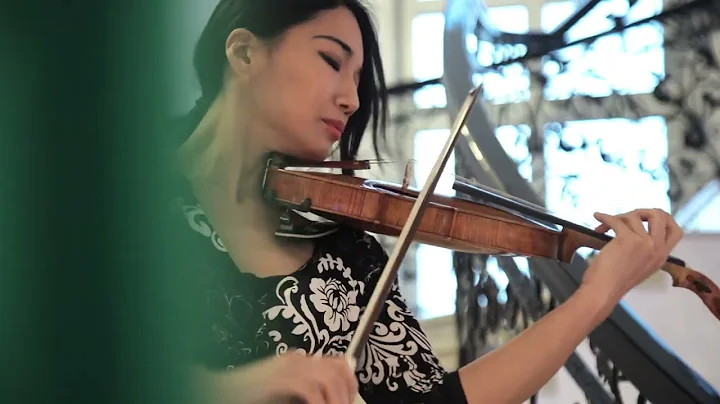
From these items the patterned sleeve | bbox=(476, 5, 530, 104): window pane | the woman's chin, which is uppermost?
bbox=(476, 5, 530, 104): window pane

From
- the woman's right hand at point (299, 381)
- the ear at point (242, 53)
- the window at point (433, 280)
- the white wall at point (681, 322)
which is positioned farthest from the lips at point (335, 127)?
the white wall at point (681, 322)

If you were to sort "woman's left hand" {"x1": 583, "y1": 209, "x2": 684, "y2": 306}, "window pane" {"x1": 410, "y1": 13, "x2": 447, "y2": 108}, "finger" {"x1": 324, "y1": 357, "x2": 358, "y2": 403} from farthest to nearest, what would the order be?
1. "window pane" {"x1": 410, "y1": 13, "x2": 447, "y2": 108}
2. "woman's left hand" {"x1": 583, "y1": 209, "x2": 684, "y2": 306}
3. "finger" {"x1": 324, "y1": 357, "x2": 358, "y2": 403}

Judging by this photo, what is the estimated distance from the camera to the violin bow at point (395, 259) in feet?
1.90

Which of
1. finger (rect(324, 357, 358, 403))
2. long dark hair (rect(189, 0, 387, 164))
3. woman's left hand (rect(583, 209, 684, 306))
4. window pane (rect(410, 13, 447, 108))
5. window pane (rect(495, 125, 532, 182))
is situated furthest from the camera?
window pane (rect(410, 13, 447, 108))

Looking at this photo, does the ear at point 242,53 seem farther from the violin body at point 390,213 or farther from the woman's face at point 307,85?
the violin body at point 390,213

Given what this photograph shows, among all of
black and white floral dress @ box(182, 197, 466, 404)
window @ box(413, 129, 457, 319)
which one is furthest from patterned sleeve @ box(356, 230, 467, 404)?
window @ box(413, 129, 457, 319)

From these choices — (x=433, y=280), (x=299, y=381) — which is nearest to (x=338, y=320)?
(x=299, y=381)

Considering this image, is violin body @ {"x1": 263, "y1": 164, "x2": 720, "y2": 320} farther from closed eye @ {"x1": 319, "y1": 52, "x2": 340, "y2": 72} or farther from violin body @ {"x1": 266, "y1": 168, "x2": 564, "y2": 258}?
closed eye @ {"x1": 319, "y1": 52, "x2": 340, "y2": 72}

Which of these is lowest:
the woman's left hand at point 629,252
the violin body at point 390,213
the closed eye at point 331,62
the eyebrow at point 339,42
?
the woman's left hand at point 629,252

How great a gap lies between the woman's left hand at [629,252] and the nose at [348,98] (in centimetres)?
33

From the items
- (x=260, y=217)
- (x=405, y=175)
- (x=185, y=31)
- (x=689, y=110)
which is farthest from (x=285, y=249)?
(x=689, y=110)

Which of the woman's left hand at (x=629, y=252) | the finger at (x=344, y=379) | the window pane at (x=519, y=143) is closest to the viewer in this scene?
the finger at (x=344, y=379)

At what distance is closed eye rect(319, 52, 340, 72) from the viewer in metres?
0.81

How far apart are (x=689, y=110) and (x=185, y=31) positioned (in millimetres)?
1405
